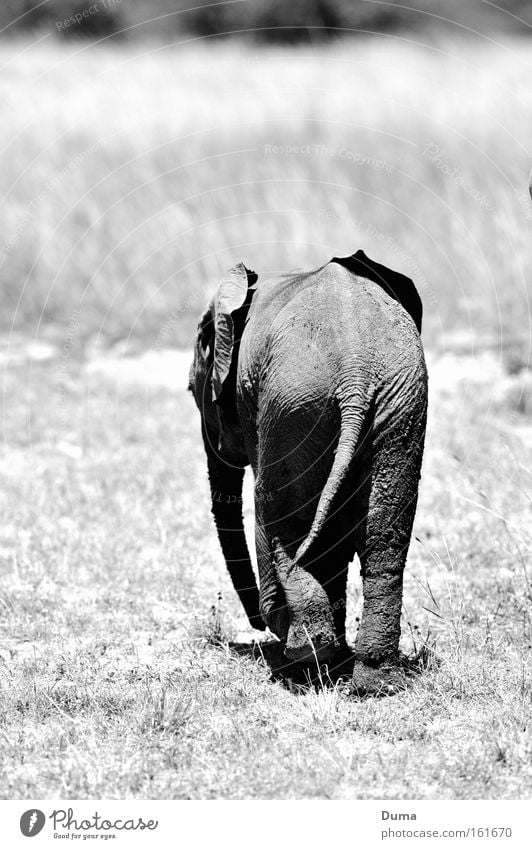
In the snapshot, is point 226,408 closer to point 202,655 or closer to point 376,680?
point 202,655

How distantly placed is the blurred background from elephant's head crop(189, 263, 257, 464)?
6.71 metres

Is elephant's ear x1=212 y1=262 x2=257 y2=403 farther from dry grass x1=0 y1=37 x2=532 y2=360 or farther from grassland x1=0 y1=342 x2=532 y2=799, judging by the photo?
dry grass x1=0 y1=37 x2=532 y2=360

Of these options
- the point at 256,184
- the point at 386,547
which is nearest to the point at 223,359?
the point at 386,547

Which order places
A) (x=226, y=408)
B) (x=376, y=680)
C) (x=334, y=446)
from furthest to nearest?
1. (x=226, y=408)
2. (x=376, y=680)
3. (x=334, y=446)

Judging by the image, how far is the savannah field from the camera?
4.19 metres

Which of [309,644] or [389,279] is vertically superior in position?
[389,279]

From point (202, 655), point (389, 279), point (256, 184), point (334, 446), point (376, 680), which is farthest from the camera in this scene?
point (256, 184)

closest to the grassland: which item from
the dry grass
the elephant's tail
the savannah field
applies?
the savannah field

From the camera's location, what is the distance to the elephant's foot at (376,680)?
175 inches

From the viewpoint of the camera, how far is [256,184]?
13922 mm

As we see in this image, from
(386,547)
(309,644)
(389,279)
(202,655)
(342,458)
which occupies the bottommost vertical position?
(202,655)

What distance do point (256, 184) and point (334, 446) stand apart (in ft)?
33.3

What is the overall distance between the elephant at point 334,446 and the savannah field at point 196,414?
393 millimetres

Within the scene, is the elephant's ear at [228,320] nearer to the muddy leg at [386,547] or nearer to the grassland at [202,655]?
the muddy leg at [386,547]
